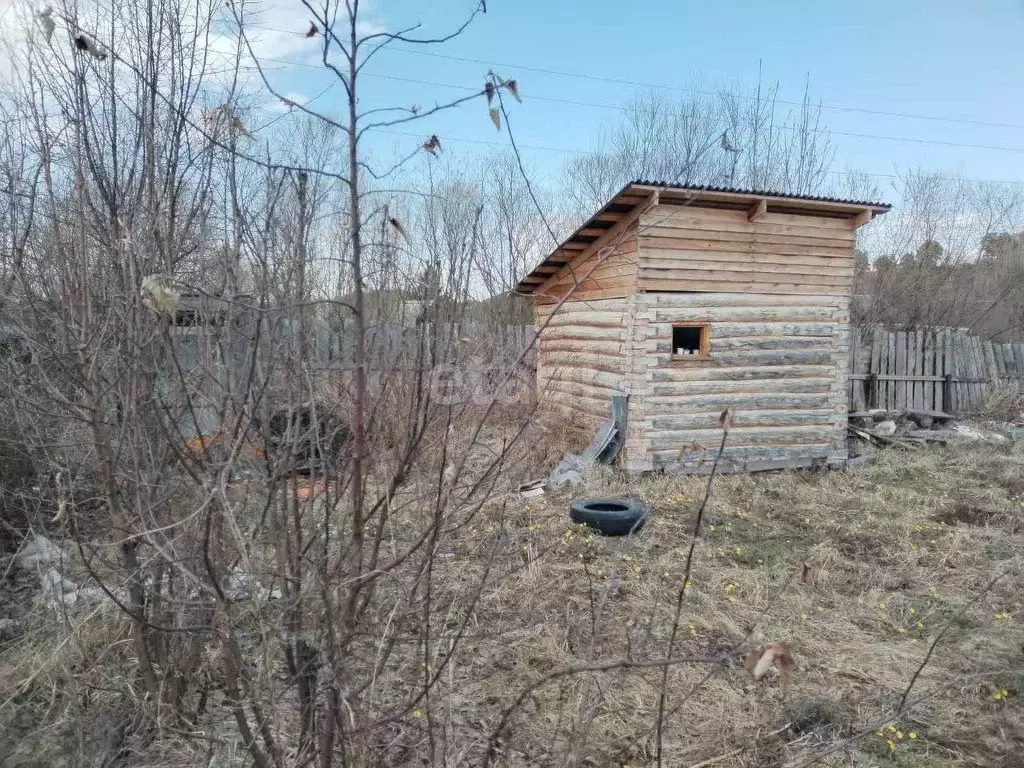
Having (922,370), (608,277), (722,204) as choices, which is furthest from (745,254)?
(922,370)

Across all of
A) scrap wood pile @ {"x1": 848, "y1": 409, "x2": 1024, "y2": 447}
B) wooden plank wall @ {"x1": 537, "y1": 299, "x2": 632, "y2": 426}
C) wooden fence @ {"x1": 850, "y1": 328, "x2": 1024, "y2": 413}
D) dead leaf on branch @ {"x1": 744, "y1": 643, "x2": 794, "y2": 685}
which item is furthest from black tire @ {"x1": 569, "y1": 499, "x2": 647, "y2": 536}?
wooden fence @ {"x1": 850, "y1": 328, "x2": 1024, "y2": 413}

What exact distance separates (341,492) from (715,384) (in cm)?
783

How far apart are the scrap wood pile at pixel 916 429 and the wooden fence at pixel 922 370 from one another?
0.33 metres

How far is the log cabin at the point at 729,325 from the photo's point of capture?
8594mm

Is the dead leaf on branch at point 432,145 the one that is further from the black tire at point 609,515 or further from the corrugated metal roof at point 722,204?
the corrugated metal roof at point 722,204

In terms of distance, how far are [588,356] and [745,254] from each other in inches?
106

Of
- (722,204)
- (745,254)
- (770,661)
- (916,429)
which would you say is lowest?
(916,429)

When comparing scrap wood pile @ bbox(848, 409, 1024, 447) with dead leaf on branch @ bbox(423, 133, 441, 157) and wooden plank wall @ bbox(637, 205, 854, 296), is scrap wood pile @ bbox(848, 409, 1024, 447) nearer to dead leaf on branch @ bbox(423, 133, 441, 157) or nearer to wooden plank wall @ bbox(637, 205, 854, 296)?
wooden plank wall @ bbox(637, 205, 854, 296)

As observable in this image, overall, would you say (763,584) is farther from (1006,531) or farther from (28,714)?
(28,714)

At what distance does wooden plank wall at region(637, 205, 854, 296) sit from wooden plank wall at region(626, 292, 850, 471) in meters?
0.19

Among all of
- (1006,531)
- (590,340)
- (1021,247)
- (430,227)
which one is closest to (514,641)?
(430,227)

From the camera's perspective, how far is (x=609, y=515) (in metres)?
6.38

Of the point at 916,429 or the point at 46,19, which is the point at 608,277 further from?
the point at 46,19

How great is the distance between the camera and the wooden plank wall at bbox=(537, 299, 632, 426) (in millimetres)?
8984
